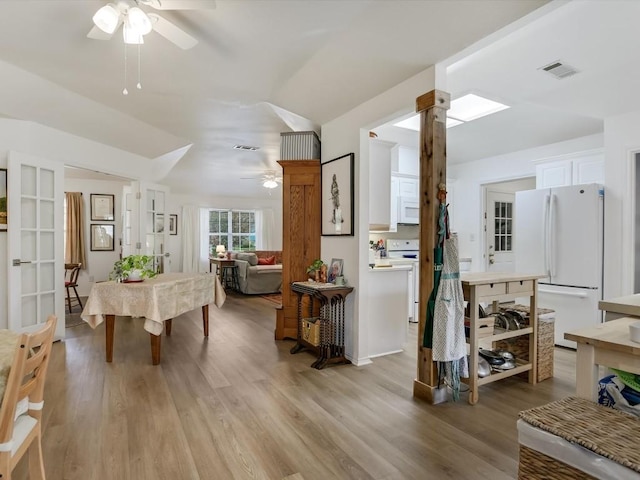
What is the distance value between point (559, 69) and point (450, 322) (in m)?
2.21

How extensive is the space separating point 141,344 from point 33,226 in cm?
176

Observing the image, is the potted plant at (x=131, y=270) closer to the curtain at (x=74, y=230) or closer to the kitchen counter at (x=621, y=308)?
the kitchen counter at (x=621, y=308)

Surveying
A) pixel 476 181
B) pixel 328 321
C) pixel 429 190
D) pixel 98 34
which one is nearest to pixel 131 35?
pixel 98 34

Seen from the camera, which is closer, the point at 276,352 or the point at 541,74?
the point at 541,74

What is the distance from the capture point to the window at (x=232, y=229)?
9.97 metres

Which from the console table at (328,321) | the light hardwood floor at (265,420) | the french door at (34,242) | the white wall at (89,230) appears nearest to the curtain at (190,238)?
the white wall at (89,230)

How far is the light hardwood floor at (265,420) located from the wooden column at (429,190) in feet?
0.59

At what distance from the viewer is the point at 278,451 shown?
200cm

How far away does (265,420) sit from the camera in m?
2.35

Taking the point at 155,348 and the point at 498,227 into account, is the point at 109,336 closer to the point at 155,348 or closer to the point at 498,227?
the point at 155,348

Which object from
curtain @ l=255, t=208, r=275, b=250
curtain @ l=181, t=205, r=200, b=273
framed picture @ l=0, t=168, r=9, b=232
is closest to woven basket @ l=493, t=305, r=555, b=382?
framed picture @ l=0, t=168, r=9, b=232

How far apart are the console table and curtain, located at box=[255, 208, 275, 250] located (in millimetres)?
6785

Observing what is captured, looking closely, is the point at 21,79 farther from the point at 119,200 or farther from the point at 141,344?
the point at 119,200

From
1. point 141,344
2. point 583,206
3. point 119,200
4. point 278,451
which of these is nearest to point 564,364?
point 583,206
